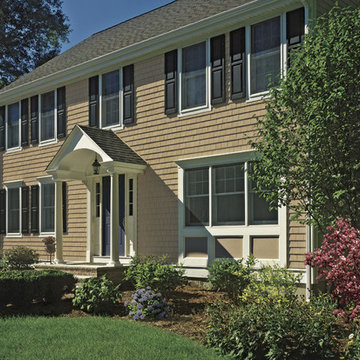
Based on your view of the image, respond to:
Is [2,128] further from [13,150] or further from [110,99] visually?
[110,99]

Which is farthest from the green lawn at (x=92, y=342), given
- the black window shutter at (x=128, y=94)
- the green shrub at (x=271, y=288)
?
the black window shutter at (x=128, y=94)

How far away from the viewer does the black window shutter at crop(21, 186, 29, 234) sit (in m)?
16.9

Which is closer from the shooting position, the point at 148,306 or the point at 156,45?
the point at 148,306

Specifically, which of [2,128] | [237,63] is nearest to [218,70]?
[237,63]

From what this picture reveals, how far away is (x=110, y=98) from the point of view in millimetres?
14367

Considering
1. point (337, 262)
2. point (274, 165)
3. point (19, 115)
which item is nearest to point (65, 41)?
point (19, 115)

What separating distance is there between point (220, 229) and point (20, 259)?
6.76 metres

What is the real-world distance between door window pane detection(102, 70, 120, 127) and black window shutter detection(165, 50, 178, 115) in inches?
75.3

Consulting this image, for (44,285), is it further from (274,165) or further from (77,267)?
(274,165)

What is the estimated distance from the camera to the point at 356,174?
812 centimetres

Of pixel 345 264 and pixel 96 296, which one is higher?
pixel 345 264

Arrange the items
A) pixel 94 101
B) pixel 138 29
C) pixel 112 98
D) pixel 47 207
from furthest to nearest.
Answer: pixel 47 207 < pixel 138 29 < pixel 94 101 < pixel 112 98

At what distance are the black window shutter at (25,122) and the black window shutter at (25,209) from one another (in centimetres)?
158

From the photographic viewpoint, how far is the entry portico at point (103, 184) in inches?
493
